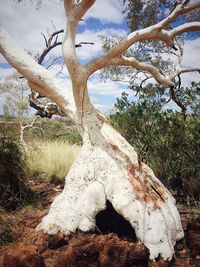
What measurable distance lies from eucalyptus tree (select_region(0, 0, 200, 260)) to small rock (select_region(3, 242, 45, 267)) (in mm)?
748

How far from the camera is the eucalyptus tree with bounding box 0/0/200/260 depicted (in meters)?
3.42

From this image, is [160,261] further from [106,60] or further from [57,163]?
[57,163]

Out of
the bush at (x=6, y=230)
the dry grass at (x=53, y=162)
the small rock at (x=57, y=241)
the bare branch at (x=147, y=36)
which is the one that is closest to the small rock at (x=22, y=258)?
the small rock at (x=57, y=241)

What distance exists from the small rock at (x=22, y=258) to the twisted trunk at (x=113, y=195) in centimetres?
75

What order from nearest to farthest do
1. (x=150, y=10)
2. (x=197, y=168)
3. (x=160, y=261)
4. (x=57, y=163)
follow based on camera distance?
(x=160, y=261) < (x=197, y=168) < (x=150, y=10) < (x=57, y=163)

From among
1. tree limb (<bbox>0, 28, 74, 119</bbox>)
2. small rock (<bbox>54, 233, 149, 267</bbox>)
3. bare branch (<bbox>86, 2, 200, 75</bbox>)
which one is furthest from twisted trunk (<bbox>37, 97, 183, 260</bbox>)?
bare branch (<bbox>86, 2, 200, 75</bbox>)

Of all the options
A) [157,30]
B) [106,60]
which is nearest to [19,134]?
[106,60]

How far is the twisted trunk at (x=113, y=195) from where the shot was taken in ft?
11.1

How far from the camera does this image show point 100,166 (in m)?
3.79

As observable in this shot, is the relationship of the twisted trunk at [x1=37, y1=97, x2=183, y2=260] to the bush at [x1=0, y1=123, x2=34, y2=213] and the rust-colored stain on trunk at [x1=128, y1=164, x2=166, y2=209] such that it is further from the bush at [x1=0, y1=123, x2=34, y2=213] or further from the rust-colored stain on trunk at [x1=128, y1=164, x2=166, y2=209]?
the bush at [x1=0, y1=123, x2=34, y2=213]

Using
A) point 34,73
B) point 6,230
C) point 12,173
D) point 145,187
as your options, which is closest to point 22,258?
point 6,230

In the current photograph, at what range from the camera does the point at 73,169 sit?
3980 millimetres

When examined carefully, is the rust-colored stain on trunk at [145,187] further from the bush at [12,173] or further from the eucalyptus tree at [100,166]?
the bush at [12,173]

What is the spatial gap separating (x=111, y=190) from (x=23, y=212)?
6.00ft
